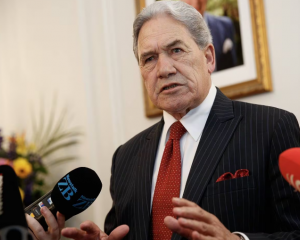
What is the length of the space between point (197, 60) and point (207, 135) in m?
0.40

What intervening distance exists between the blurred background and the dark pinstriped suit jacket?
114 centimetres

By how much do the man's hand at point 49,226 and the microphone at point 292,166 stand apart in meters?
0.93

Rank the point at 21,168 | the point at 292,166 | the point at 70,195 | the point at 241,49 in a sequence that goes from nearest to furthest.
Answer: the point at 292,166
the point at 70,195
the point at 241,49
the point at 21,168

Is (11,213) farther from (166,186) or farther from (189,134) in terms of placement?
(189,134)

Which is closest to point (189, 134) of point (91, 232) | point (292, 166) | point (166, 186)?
point (166, 186)

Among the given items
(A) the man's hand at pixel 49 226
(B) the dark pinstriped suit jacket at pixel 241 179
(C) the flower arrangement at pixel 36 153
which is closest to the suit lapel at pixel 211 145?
(B) the dark pinstriped suit jacket at pixel 241 179

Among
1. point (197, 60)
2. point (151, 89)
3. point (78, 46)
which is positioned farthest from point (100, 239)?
point (78, 46)

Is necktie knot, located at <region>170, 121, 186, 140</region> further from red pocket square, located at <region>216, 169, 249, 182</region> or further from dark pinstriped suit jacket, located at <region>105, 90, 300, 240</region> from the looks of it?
red pocket square, located at <region>216, 169, 249, 182</region>

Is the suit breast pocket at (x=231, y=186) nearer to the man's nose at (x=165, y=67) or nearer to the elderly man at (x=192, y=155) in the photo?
the elderly man at (x=192, y=155)

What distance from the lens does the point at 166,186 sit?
78.4 inches

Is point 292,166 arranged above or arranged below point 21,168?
above

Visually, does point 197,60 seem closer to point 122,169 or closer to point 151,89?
point 151,89

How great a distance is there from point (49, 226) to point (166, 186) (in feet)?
1.77

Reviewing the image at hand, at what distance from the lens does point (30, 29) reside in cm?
428
